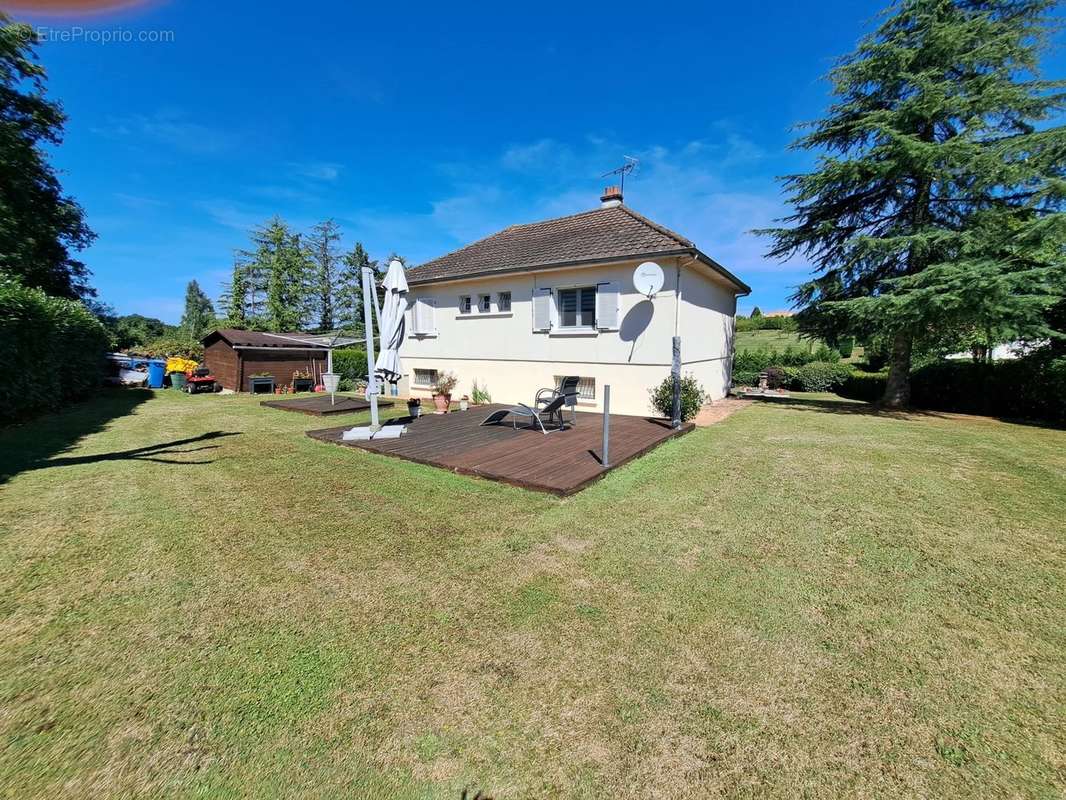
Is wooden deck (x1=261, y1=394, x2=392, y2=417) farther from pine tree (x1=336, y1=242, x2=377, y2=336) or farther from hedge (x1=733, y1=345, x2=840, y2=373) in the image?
pine tree (x1=336, y1=242, x2=377, y2=336)

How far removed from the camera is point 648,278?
9.80 meters

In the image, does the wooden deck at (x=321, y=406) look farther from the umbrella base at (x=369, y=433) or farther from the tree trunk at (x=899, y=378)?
the tree trunk at (x=899, y=378)

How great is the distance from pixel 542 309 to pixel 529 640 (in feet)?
33.0

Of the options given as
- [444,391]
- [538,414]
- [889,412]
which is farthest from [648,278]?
[889,412]

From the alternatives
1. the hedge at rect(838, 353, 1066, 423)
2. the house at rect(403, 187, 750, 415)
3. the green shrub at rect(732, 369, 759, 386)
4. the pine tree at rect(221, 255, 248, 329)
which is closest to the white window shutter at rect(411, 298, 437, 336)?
the house at rect(403, 187, 750, 415)

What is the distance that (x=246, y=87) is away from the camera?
1143 centimetres

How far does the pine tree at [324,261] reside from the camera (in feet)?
125

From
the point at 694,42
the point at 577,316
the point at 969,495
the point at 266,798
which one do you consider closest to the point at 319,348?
the point at 577,316

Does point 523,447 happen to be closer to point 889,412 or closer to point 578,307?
point 578,307

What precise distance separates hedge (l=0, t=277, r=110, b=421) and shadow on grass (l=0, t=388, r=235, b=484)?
500mm

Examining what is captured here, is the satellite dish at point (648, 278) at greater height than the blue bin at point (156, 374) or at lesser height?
greater

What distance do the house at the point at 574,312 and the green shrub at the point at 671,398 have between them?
0.71 feet

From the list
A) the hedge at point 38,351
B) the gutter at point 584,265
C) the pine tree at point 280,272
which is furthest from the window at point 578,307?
the pine tree at point 280,272

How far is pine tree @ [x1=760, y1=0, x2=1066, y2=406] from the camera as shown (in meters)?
10.1
